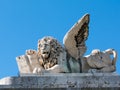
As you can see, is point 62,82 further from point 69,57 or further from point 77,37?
point 77,37

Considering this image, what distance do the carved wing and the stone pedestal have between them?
153 cm

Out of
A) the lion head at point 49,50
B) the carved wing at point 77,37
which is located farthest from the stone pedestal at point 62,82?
the carved wing at point 77,37

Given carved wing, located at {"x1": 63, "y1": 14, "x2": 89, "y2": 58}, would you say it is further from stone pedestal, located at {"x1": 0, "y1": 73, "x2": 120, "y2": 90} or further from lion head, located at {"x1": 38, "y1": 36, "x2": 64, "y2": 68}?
stone pedestal, located at {"x1": 0, "y1": 73, "x2": 120, "y2": 90}

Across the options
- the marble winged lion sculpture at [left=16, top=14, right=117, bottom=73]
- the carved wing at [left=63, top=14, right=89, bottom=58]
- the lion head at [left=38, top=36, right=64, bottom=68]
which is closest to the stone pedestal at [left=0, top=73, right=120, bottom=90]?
the marble winged lion sculpture at [left=16, top=14, right=117, bottom=73]

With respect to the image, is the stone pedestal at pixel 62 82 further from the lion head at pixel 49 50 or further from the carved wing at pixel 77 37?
the carved wing at pixel 77 37

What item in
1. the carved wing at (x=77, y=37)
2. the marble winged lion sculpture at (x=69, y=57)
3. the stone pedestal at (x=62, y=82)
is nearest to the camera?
the stone pedestal at (x=62, y=82)

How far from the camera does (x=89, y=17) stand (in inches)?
683

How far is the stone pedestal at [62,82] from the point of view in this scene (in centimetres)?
1559

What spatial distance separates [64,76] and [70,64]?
110 cm

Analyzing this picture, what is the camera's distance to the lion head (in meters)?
16.9

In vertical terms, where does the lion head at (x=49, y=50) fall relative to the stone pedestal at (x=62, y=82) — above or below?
above

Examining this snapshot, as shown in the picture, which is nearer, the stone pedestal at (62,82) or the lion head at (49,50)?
the stone pedestal at (62,82)

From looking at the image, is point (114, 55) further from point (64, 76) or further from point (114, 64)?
point (64, 76)

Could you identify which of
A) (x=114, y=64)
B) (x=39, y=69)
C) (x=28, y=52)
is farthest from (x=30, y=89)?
(x=114, y=64)
